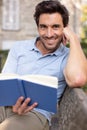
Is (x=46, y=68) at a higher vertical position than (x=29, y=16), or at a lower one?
higher

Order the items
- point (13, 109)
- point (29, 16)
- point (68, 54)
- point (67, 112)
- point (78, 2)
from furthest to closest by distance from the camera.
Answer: point (78, 2) < point (29, 16) < point (68, 54) < point (13, 109) < point (67, 112)

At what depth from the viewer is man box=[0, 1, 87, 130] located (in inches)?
135

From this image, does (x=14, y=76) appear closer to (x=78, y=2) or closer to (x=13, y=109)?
(x=13, y=109)

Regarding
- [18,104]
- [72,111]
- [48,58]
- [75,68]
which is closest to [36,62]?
[48,58]

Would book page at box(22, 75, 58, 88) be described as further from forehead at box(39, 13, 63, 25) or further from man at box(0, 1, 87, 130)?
forehead at box(39, 13, 63, 25)

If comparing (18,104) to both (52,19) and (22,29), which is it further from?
(22,29)

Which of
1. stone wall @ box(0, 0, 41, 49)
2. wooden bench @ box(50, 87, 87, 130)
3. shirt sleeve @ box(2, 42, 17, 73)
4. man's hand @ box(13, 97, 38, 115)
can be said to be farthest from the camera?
stone wall @ box(0, 0, 41, 49)

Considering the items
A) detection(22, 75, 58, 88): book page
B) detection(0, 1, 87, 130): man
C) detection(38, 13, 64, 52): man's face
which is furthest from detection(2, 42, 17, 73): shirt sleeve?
detection(22, 75, 58, 88): book page

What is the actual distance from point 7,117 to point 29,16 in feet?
69.2

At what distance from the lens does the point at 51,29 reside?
3.69 metres

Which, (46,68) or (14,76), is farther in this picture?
(46,68)

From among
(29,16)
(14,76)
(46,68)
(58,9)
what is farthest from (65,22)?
(29,16)

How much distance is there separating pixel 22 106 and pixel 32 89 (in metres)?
0.16

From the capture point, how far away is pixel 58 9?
3.73 m
